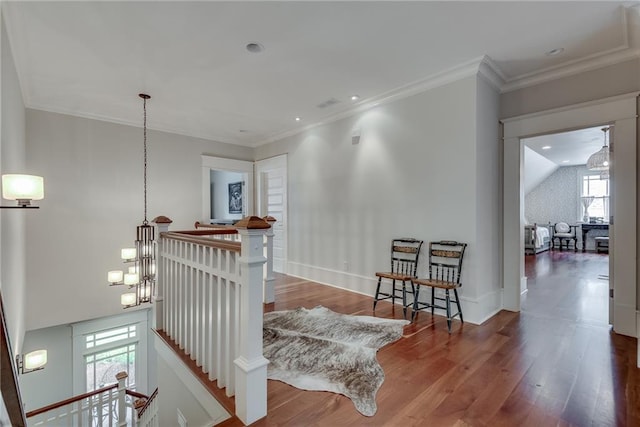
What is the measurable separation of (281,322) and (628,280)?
11.4 ft

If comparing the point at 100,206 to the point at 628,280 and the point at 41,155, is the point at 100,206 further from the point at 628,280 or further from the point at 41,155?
the point at 628,280

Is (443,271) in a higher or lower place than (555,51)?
lower

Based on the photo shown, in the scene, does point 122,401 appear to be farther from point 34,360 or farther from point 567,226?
point 567,226

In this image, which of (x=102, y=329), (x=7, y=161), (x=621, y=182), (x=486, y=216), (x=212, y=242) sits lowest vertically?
(x=102, y=329)

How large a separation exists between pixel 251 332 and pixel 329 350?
3.52 feet

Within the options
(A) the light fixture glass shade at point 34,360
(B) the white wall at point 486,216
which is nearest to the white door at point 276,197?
(B) the white wall at point 486,216

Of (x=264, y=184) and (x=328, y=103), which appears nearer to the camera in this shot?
(x=328, y=103)

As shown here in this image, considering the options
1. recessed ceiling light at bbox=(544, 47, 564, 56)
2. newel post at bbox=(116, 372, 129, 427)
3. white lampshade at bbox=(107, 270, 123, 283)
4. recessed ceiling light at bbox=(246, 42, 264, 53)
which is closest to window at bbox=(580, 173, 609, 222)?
recessed ceiling light at bbox=(544, 47, 564, 56)

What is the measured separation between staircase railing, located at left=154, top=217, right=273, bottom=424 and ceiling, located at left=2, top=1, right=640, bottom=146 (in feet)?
5.94

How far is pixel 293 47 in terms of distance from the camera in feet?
9.39

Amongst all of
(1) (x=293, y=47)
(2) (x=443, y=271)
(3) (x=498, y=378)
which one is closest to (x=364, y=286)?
(2) (x=443, y=271)

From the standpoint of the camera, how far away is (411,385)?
207 cm

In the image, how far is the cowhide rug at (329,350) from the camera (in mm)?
2072

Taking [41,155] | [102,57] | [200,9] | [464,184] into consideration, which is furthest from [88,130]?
[464,184]
